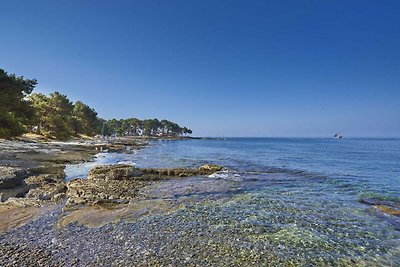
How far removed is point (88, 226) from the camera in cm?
1027

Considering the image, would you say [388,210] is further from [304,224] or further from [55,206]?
[55,206]

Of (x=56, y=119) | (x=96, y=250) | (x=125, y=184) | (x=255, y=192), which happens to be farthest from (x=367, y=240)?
(x=56, y=119)

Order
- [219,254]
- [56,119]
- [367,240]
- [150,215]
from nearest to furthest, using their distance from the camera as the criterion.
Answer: [219,254] < [367,240] < [150,215] < [56,119]

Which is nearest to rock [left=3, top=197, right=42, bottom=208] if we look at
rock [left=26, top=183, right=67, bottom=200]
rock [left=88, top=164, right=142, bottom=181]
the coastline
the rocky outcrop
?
the coastline

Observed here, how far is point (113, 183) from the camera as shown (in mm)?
19125

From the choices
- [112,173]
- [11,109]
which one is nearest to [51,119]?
[11,109]

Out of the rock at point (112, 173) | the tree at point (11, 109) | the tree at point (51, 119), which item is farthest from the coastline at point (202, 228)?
the tree at point (51, 119)

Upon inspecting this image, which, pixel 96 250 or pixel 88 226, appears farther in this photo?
pixel 88 226

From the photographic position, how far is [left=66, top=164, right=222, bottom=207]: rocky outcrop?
14.2 m

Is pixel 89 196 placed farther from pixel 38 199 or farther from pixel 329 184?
pixel 329 184

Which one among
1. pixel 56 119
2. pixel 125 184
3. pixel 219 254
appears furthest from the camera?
pixel 56 119

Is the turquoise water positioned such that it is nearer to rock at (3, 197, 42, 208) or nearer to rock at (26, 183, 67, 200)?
rock at (3, 197, 42, 208)

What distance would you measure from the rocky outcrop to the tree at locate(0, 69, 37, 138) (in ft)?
38.0

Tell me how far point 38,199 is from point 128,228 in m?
6.66
